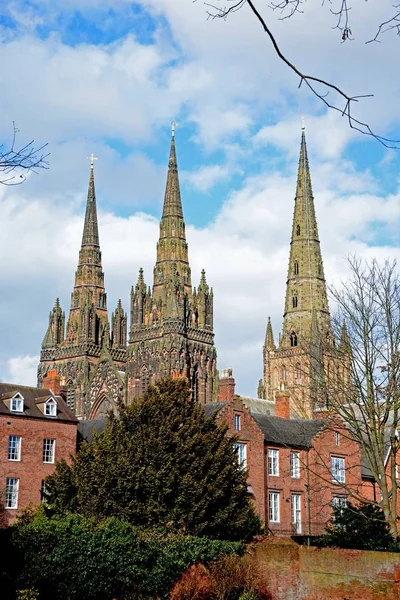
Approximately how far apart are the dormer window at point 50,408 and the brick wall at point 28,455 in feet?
1.71

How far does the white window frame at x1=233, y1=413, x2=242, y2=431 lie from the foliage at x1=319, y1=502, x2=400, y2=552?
12980 millimetres

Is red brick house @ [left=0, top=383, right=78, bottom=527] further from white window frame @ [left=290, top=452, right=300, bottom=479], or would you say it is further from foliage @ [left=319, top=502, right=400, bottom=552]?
foliage @ [left=319, top=502, right=400, bottom=552]

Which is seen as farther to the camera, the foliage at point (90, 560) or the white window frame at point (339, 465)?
the white window frame at point (339, 465)

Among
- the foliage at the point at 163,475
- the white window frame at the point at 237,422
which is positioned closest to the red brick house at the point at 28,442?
the foliage at the point at 163,475

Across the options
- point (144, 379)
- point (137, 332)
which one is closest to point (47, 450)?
point (144, 379)

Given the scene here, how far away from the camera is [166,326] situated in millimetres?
90000

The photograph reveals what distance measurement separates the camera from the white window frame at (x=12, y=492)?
41750mm

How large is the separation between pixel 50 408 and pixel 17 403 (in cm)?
196

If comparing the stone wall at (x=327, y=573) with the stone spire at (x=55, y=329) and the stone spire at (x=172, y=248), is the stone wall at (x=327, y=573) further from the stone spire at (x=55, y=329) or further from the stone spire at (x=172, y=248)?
the stone spire at (x=55, y=329)

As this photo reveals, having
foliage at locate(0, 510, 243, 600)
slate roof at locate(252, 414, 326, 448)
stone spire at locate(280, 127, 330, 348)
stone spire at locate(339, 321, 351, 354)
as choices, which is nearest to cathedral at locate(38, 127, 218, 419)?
stone spire at locate(280, 127, 330, 348)

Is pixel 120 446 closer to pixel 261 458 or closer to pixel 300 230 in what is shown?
pixel 261 458

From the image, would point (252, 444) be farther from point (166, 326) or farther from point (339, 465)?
point (166, 326)

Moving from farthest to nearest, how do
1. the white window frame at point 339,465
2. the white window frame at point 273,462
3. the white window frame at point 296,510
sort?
1. the white window frame at point 339,465
2. the white window frame at point 296,510
3. the white window frame at point 273,462

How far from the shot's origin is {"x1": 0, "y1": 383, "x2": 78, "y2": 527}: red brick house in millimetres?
42062
